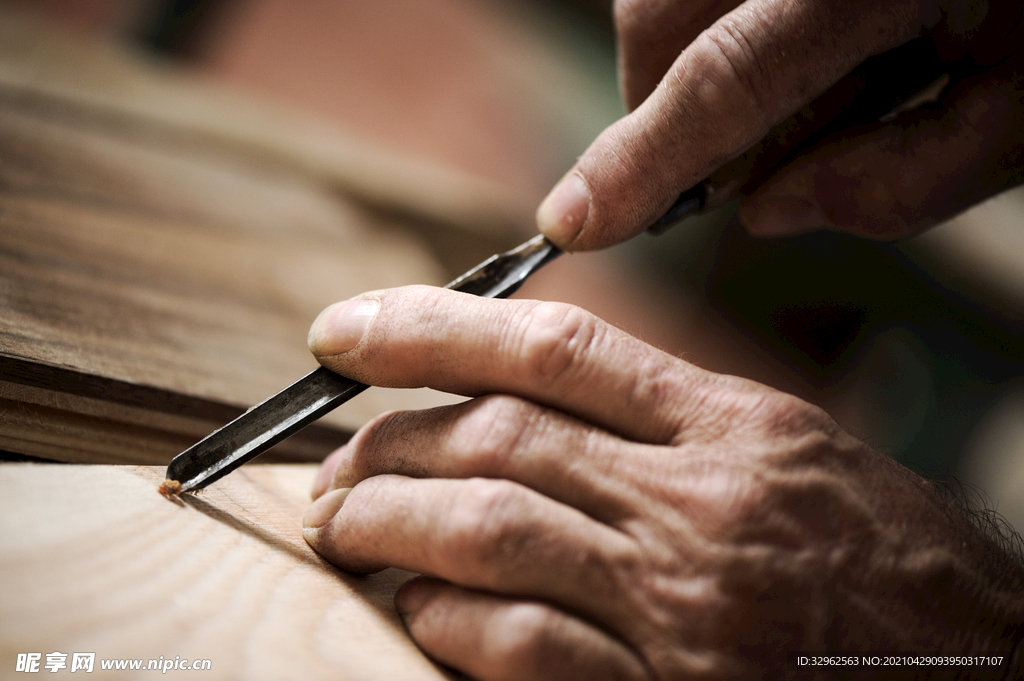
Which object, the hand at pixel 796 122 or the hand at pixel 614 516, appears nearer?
the hand at pixel 614 516

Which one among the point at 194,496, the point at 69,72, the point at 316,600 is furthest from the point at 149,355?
the point at 69,72

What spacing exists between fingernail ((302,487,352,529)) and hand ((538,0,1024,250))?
0.49 m

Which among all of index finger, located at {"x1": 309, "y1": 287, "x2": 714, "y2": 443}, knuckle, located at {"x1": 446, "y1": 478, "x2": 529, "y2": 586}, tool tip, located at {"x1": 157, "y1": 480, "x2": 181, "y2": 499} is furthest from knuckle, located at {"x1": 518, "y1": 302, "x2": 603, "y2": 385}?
tool tip, located at {"x1": 157, "y1": 480, "x2": 181, "y2": 499}

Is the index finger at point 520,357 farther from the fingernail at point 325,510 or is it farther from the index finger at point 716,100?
the index finger at point 716,100

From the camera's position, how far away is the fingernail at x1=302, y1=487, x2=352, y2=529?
0.66 m

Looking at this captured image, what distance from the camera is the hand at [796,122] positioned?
2.68 feet

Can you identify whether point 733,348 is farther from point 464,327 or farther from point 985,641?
point 464,327

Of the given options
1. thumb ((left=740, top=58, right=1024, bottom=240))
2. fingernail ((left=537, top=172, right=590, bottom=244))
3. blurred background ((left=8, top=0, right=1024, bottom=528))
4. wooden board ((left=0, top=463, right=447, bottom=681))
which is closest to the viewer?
wooden board ((left=0, top=463, right=447, bottom=681))

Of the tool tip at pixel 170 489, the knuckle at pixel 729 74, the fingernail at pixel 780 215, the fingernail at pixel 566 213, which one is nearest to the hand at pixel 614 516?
the tool tip at pixel 170 489

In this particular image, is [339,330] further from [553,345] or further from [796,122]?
[796,122]

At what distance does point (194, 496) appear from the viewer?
653 millimetres

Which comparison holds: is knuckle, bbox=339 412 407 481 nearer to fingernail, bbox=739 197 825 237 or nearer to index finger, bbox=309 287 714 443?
index finger, bbox=309 287 714 443

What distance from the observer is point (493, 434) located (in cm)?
59

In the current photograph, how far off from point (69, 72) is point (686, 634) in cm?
256
